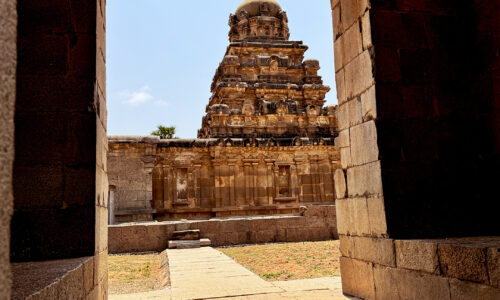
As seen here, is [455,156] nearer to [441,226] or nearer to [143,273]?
[441,226]

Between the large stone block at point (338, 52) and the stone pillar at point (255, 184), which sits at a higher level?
the large stone block at point (338, 52)

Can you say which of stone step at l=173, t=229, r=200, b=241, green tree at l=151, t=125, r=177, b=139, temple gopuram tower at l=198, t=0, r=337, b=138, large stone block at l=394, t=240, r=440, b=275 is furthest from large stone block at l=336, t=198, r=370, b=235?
green tree at l=151, t=125, r=177, b=139

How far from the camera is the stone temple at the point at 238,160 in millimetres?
16812

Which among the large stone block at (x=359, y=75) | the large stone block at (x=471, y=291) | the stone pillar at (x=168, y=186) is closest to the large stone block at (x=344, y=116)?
the large stone block at (x=359, y=75)

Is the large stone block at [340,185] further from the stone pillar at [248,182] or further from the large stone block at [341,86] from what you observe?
the stone pillar at [248,182]

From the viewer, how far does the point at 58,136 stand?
3855 mm

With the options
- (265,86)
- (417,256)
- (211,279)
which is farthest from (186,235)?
(265,86)

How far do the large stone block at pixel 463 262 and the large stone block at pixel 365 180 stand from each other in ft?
3.83

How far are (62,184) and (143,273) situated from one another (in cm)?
475

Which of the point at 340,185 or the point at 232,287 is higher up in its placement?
the point at 340,185

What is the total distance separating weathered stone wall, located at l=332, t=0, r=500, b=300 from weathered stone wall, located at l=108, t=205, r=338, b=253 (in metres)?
7.39

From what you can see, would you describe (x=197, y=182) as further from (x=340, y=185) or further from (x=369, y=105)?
(x=369, y=105)

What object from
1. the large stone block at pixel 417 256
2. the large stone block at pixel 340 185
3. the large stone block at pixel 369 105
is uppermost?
the large stone block at pixel 369 105

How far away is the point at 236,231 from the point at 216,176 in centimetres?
708
